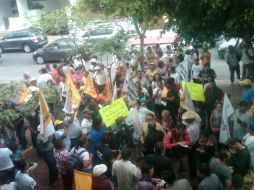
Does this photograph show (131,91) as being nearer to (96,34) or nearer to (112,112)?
(112,112)

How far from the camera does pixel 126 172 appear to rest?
290 inches

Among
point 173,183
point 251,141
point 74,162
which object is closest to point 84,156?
point 74,162

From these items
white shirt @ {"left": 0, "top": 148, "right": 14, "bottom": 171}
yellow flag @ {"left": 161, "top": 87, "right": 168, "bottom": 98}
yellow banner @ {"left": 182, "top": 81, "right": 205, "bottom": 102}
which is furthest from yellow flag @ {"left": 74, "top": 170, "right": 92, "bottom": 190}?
yellow flag @ {"left": 161, "top": 87, "right": 168, "bottom": 98}

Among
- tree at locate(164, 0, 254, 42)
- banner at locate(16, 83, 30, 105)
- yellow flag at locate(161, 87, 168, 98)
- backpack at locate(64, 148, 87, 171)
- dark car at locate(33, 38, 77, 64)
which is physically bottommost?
dark car at locate(33, 38, 77, 64)

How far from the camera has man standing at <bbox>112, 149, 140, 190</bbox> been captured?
24.1 ft

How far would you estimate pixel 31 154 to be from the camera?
11.5 metres

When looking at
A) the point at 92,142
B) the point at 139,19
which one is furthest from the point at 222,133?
the point at 139,19

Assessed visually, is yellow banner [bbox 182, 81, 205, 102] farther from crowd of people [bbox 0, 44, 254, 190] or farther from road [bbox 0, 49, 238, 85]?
road [bbox 0, 49, 238, 85]

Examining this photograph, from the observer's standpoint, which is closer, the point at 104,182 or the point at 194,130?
the point at 104,182

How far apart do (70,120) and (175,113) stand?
302 centimetres

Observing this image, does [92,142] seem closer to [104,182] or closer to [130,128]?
[130,128]

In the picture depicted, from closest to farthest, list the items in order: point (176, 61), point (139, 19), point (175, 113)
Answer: point (175, 113), point (139, 19), point (176, 61)

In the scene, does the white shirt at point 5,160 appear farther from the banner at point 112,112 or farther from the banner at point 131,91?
the banner at point 131,91

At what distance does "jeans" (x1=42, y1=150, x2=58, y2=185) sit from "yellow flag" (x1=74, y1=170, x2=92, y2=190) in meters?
1.96
